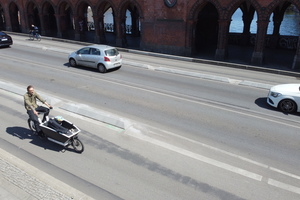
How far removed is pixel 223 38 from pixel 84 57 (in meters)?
11.7

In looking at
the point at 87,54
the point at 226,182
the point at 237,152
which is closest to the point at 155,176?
the point at 226,182

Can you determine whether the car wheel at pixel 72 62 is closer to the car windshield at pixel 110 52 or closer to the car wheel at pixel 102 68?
the car wheel at pixel 102 68

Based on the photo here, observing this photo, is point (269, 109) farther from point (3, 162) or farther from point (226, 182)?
point (3, 162)

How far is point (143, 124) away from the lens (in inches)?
363

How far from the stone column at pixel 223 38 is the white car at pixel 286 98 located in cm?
1125

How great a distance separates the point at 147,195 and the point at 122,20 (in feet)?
79.6

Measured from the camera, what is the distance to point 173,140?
8.12 metres

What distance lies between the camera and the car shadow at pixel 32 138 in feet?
25.1

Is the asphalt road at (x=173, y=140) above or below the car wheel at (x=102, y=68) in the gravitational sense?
below

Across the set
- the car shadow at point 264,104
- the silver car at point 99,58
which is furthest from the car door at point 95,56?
the car shadow at point 264,104

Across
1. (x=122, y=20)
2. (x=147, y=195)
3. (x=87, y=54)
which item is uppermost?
(x=122, y=20)

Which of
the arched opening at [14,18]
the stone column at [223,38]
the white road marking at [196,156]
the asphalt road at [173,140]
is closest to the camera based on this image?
the asphalt road at [173,140]

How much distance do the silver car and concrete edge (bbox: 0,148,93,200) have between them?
973cm

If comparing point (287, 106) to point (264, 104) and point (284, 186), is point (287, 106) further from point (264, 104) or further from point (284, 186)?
point (284, 186)
